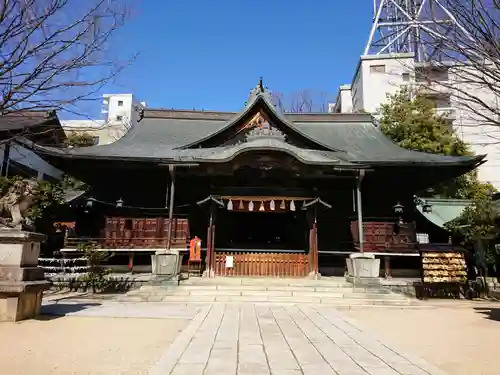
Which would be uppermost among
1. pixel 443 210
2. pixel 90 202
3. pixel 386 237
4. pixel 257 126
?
pixel 257 126

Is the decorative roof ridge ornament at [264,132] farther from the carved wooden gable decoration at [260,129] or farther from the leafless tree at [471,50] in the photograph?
the leafless tree at [471,50]

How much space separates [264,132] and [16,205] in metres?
11.2

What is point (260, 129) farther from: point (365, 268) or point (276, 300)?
point (276, 300)

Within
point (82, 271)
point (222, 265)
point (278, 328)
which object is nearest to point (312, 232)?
point (222, 265)

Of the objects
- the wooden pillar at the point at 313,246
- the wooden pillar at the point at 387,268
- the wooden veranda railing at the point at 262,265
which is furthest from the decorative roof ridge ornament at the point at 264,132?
the wooden pillar at the point at 387,268

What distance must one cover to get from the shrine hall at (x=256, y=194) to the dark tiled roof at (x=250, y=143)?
9 cm

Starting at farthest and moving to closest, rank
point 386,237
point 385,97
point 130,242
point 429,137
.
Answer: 1. point 385,97
2. point 429,137
3. point 386,237
4. point 130,242

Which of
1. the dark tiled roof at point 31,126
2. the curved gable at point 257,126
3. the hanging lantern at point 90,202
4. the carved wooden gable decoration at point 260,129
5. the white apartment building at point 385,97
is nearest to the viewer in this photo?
the dark tiled roof at point 31,126

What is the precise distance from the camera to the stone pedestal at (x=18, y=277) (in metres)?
7.43

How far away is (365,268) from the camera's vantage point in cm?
1341

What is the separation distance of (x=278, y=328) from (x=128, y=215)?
35.4 ft

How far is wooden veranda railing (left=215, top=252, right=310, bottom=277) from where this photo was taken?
47.8 ft

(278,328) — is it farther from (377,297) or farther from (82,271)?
(82,271)

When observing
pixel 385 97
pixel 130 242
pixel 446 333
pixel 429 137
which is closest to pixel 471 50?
pixel 446 333
